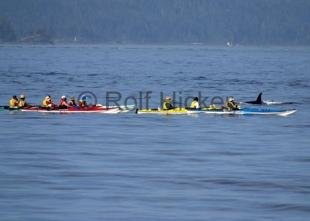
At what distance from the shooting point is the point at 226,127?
167 feet

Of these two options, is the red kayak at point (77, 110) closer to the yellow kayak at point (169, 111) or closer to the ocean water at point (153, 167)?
the ocean water at point (153, 167)

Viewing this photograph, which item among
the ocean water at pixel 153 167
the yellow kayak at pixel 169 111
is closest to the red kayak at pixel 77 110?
the ocean water at pixel 153 167

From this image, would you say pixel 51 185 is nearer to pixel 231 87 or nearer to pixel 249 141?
pixel 249 141

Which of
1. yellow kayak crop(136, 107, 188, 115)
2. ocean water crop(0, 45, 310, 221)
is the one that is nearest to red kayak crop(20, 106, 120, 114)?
ocean water crop(0, 45, 310, 221)

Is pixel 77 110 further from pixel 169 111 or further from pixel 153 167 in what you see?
pixel 153 167

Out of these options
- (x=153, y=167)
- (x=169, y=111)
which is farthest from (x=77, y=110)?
(x=153, y=167)

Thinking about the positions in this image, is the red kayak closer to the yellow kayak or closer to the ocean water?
the ocean water

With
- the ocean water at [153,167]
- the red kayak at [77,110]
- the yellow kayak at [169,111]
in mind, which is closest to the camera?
the ocean water at [153,167]

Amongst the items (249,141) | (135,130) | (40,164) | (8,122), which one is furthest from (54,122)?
(40,164)

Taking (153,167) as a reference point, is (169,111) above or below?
above

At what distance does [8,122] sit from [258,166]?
20400 mm

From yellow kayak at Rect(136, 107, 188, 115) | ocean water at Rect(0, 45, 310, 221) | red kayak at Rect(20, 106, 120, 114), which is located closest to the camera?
ocean water at Rect(0, 45, 310, 221)

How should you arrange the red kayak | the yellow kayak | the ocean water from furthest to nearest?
the red kayak < the yellow kayak < the ocean water

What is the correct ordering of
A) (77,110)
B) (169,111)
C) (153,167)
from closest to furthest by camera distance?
(153,167) < (169,111) < (77,110)
